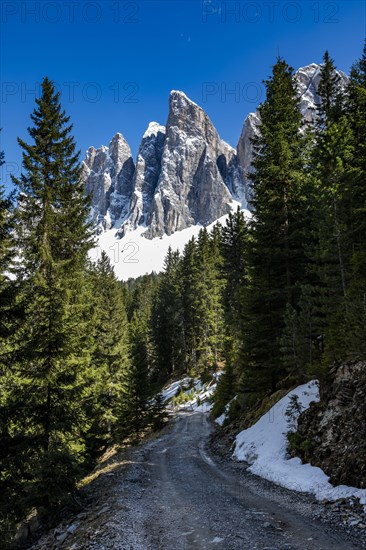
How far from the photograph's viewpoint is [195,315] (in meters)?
50.7

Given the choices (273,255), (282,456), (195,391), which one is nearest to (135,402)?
(273,255)

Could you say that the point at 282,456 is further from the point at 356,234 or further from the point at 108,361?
the point at 108,361

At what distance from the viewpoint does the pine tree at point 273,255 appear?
19047mm

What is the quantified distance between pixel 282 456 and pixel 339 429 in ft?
10.1

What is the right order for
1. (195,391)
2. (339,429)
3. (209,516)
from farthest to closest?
(195,391) → (339,429) → (209,516)

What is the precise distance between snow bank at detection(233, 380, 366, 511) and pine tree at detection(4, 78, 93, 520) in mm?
6672

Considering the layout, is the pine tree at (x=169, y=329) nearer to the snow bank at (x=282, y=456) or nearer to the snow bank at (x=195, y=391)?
the snow bank at (x=195, y=391)

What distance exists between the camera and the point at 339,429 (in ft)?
35.3

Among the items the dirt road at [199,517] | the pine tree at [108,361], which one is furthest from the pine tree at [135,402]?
the dirt road at [199,517]

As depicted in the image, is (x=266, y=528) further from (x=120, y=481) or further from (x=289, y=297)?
(x=289, y=297)

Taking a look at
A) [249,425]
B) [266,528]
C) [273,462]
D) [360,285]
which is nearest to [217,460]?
[249,425]

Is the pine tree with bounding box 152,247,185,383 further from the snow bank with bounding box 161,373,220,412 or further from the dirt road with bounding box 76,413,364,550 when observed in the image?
the dirt road with bounding box 76,413,364,550

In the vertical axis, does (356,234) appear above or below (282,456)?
above

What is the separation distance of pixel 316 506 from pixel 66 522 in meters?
6.79
